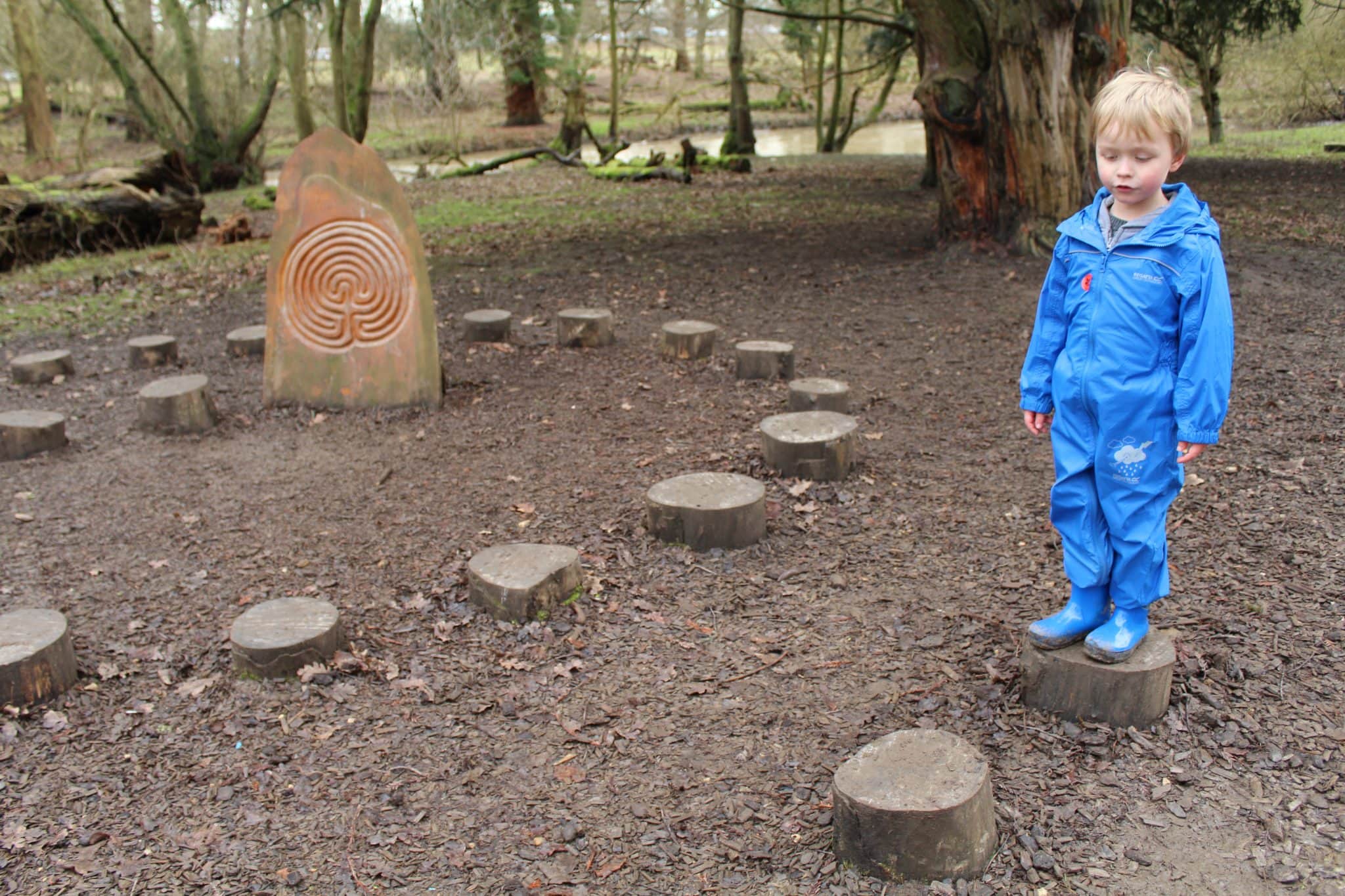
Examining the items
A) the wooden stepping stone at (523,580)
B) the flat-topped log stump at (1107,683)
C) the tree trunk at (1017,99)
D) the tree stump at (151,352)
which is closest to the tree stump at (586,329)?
the tree stump at (151,352)

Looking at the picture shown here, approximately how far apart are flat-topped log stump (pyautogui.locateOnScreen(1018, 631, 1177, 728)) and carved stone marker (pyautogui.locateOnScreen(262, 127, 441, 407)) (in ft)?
12.0

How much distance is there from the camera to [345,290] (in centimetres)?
536

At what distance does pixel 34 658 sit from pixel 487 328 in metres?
3.94

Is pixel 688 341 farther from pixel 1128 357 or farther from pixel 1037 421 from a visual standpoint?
pixel 1128 357

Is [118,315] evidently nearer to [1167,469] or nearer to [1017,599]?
[1017,599]

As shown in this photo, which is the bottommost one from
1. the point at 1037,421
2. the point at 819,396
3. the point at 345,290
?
the point at 819,396

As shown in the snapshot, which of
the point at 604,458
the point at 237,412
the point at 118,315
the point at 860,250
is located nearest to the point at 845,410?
the point at 604,458

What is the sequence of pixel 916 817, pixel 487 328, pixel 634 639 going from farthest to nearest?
pixel 487 328 → pixel 634 639 → pixel 916 817

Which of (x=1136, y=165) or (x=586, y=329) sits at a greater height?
(x=1136, y=165)

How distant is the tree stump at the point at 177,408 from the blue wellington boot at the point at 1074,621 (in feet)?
14.5

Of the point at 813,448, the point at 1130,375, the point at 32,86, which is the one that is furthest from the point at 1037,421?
the point at 32,86

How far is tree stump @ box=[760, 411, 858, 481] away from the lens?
14.6 feet

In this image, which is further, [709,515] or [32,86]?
[32,86]

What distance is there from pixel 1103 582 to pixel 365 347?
13.3 feet
